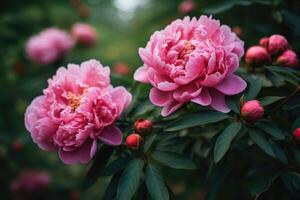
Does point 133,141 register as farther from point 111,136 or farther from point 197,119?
point 197,119

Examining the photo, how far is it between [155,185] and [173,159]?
14 centimetres

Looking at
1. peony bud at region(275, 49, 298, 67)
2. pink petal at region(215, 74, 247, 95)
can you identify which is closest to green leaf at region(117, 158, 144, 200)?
pink petal at region(215, 74, 247, 95)

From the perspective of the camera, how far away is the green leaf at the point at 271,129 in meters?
1.41

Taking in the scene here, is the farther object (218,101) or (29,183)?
(29,183)

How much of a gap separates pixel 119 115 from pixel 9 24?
2.11 metres

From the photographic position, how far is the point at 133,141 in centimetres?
157

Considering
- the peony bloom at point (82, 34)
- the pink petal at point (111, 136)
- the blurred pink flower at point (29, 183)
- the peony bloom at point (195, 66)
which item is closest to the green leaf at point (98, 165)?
the pink petal at point (111, 136)

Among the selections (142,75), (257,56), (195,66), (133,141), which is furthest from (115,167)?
(257,56)

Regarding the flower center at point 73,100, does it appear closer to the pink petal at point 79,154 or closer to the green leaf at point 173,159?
the pink petal at point 79,154

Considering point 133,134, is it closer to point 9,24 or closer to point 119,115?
point 119,115

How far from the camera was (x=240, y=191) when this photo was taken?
7.31ft

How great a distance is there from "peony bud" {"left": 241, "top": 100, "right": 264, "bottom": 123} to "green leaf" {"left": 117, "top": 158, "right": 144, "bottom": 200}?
41 centimetres

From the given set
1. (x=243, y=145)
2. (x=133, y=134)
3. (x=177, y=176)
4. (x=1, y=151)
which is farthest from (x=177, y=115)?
(x=1, y=151)

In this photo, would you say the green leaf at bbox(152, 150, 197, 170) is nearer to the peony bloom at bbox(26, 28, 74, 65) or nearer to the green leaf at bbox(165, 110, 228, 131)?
the green leaf at bbox(165, 110, 228, 131)
